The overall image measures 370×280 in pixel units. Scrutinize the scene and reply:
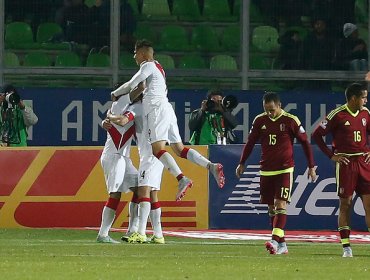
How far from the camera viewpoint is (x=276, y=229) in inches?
667

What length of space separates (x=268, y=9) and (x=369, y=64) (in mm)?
2139

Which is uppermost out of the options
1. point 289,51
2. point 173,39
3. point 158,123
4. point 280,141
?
point 173,39

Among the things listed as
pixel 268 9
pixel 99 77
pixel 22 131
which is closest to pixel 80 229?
pixel 22 131

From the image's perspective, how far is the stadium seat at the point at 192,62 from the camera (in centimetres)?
2650

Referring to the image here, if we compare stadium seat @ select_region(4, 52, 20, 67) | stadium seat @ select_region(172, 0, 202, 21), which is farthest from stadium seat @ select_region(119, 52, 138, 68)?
stadium seat @ select_region(4, 52, 20, 67)

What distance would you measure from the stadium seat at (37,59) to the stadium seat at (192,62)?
2.45 meters

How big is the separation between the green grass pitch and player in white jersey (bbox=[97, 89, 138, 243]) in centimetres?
40

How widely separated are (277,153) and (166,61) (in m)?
9.51

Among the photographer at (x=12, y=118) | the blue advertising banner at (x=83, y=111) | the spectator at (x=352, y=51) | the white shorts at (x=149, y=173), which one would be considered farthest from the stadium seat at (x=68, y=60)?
the white shorts at (x=149, y=173)

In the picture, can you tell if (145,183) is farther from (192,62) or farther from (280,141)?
(192,62)

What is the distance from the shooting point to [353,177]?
16609 mm

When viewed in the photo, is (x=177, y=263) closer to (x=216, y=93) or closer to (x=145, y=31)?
(x=216, y=93)

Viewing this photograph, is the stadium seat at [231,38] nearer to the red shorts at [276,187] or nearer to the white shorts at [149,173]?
the white shorts at [149,173]

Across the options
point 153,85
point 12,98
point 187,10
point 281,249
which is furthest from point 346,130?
point 187,10
